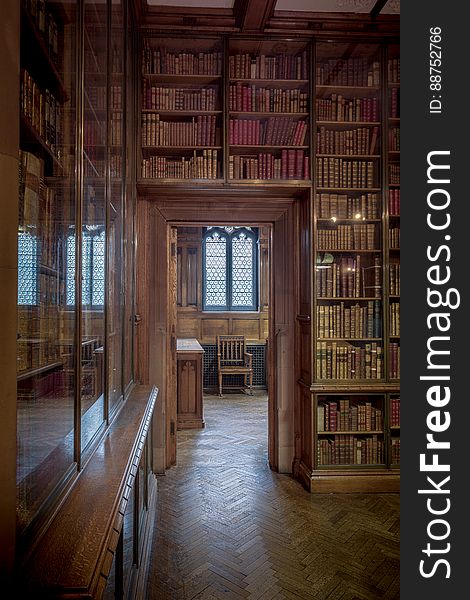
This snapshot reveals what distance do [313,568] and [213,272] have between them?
273 inches

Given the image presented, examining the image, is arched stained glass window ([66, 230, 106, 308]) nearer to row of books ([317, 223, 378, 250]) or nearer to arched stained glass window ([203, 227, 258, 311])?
row of books ([317, 223, 378, 250])

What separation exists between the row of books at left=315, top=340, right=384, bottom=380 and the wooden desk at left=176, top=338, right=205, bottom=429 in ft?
6.77

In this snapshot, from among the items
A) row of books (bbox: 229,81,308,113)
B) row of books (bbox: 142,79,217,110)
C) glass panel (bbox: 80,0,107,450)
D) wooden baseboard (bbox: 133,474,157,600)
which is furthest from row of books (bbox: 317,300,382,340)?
glass panel (bbox: 80,0,107,450)

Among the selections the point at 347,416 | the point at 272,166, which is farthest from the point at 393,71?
the point at 347,416

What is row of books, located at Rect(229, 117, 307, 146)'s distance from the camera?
3844 mm

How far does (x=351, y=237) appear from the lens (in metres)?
3.96

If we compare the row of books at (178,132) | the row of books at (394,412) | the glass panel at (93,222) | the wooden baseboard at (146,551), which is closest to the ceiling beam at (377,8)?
the row of books at (178,132)

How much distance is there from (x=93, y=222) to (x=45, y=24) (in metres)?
0.73

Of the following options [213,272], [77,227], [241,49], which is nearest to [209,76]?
[241,49]

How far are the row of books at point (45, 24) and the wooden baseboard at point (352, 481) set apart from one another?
11.5 ft

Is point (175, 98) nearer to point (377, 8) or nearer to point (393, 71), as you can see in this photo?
point (377, 8)

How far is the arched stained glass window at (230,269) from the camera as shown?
29.8ft

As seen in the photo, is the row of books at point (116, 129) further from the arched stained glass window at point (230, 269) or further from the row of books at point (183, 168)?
the arched stained glass window at point (230, 269)

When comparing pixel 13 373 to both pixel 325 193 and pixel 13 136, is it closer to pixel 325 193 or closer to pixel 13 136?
pixel 13 136
